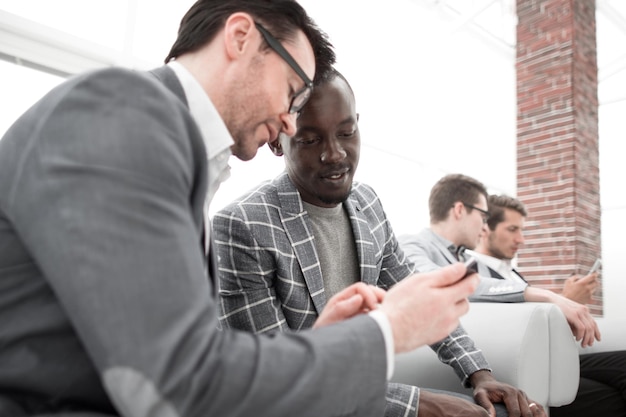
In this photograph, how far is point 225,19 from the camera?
3.74 ft

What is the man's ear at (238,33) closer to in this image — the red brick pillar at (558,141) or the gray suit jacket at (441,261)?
the gray suit jacket at (441,261)

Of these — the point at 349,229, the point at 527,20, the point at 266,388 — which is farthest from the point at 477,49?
the point at 266,388

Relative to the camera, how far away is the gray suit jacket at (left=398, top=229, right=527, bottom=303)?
2309 millimetres

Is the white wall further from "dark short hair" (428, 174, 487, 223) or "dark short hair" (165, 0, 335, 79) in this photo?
"dark short hair" (165, 0, 335, 79)

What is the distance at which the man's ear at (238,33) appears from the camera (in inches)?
42.5

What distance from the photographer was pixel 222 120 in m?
1.05

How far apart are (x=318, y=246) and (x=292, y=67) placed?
656 millimetres

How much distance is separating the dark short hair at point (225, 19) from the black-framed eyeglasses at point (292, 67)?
2cm

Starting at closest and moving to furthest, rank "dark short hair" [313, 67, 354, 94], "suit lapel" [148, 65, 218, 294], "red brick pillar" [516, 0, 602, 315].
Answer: "suit lapel" [148, 65, 218, 294], "dark short hair" [313, 67, 354, 94], "red brick pillar" [516, 0, 602, 315]

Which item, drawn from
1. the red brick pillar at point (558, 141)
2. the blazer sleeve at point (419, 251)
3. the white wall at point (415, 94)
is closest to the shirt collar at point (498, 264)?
the blazer sleeve at point (419, 251)

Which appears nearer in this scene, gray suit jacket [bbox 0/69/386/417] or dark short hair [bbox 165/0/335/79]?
gray suit jacket [bbox 0/69/386/417]

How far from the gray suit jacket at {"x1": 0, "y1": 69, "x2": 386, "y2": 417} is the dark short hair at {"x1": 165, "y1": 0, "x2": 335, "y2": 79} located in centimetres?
46

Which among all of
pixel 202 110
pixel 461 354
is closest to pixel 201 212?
pixel 202 110

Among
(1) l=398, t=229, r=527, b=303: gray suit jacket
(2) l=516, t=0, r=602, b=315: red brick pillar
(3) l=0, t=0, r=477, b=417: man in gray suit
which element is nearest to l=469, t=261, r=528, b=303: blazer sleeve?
(1) l=398, t=229, r=527, b=303: gray suit jacket
